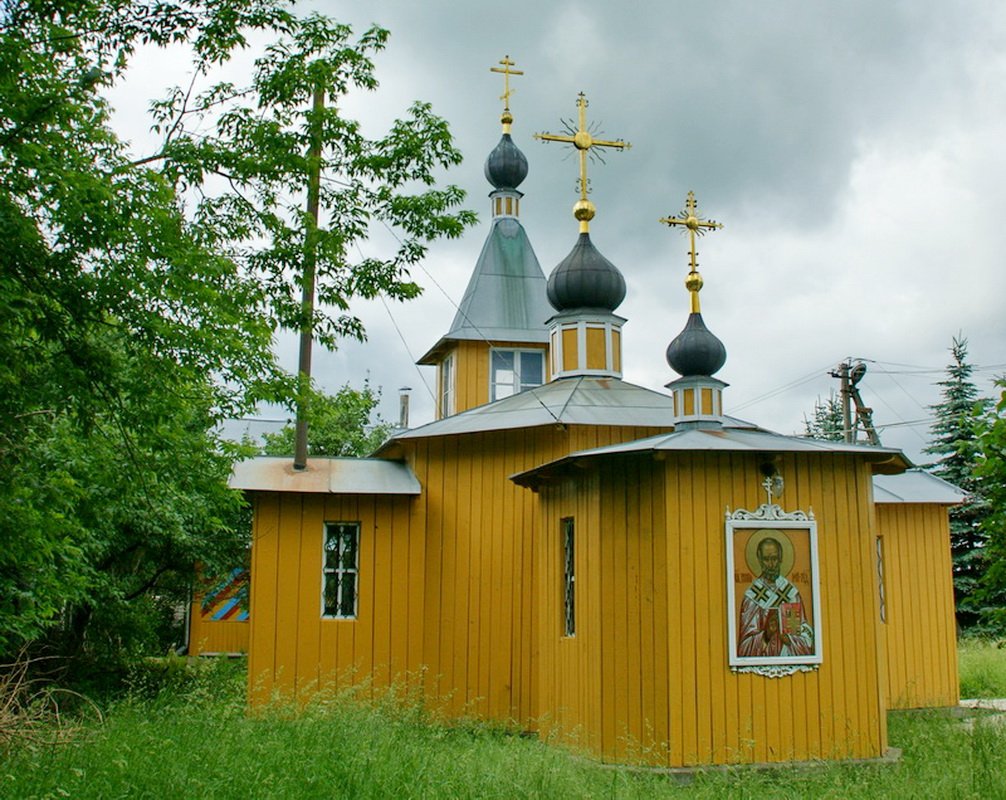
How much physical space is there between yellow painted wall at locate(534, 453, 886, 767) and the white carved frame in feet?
0.23

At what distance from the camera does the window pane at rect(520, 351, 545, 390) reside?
17688mm

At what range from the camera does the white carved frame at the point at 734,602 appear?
9391 millimetres


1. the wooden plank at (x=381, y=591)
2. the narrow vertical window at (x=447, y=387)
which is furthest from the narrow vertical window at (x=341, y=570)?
the narrow vertical window at (x=447, y=387)

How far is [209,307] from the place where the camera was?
6879mm

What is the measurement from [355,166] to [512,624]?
5.80 metres

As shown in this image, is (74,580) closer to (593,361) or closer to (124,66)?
(124,66)

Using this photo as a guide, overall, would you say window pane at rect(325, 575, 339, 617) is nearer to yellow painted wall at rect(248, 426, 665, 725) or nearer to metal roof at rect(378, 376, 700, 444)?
yellow painted wall at rect(248, 426, 665, 725)

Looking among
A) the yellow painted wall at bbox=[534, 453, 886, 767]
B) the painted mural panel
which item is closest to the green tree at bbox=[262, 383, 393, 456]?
the painted mural panel

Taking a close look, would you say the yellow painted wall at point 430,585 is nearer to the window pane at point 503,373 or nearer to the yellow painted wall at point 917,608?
the yellow painted wall at point 917,608

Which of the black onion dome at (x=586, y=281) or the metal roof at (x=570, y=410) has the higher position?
the black onion dome at (x=586, y=281)

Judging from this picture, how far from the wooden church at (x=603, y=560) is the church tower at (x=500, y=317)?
0.05 metres

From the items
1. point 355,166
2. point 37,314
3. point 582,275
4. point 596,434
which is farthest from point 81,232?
point 582,275

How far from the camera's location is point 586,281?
1463cm

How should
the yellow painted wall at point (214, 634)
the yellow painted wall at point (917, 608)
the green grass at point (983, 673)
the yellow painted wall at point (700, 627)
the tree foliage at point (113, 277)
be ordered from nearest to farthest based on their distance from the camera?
1. the tree foliage at point (113, 277)
2. the yellow painted wall at point (700, 627)
3. the yellow painted wall at point (917, 608)
4. the green grass at point (983, 673)
5. the yellow painted wall at point (214, 634)
